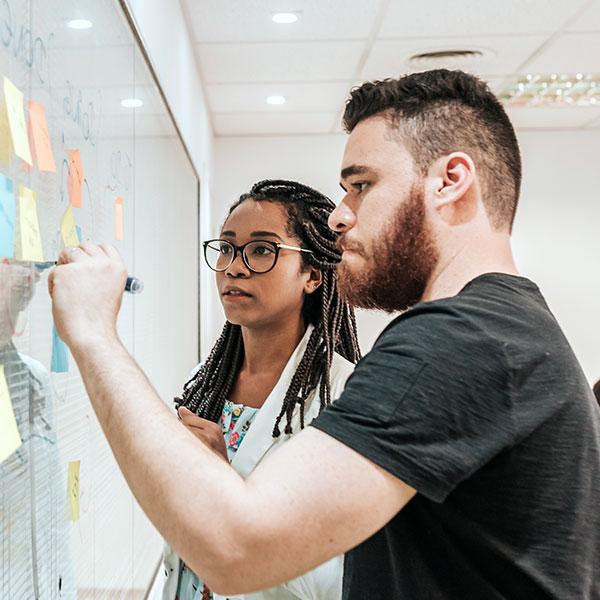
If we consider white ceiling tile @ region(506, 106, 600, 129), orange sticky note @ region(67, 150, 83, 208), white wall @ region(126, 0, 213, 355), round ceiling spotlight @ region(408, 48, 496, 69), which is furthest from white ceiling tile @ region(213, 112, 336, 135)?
orange sticky note @ region(67, 150, 83, 208)

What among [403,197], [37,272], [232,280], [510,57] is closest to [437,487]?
[403,197]

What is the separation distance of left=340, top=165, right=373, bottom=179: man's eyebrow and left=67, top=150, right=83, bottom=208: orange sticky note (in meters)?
0.34

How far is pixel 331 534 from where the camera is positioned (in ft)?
2.07

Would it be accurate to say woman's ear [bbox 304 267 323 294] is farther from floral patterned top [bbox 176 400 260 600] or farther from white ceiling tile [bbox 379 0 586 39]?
white ceiling tile [bbox 379 0 586 39]

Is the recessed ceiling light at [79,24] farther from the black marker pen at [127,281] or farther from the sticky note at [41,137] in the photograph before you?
the black marker pen at [127,281]

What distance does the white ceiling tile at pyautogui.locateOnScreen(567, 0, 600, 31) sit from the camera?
9.09 ft

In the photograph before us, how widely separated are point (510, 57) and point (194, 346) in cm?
191

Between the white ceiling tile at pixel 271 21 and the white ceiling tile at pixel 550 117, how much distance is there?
167 centimetres

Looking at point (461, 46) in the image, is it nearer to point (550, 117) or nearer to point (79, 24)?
point (550, 117)

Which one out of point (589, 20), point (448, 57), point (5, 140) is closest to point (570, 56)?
point (589, 20)

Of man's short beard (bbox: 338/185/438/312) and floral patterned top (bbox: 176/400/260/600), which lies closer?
man's short beard (bbox: 338/185/438/312)

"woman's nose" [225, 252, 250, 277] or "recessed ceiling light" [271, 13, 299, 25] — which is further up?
"recessed ceiling light" [271, 13, 299, 25]

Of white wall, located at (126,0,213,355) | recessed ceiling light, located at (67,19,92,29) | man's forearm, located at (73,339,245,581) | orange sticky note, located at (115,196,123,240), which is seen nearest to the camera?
man's forearm, located at (73,339,245,581)

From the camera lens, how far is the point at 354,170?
875mm
